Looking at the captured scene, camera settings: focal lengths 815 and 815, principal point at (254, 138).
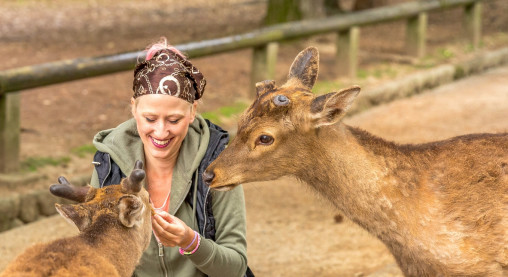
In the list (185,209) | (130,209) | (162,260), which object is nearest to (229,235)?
(185,209)

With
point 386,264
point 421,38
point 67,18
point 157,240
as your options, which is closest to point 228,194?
point 157,240

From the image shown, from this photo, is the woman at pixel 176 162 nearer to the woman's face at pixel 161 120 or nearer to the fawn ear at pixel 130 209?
the woman's face at pixel 161 120

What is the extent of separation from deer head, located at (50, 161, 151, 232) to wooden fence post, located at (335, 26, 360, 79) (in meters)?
8.69

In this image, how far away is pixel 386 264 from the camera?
21.4 ft

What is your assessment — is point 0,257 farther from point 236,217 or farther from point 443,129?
point 443,129

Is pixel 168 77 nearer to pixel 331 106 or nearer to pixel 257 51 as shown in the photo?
pixel 331 106

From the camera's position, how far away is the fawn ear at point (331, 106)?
4.22m

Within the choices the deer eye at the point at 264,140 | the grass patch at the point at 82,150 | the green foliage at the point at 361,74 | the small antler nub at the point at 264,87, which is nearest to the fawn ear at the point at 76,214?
the deer eye at the point at 264,140

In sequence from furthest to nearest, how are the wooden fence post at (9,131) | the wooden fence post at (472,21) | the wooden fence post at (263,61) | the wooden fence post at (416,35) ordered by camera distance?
the wooden fence post at (472,21)
the wooden fence post at (416,35)
the wooden fence post at (263,61)
the wooden fence post at (9,131)

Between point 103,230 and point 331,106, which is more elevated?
point 331,106

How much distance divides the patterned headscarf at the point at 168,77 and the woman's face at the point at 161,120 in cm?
3

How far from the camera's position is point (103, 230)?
383cm

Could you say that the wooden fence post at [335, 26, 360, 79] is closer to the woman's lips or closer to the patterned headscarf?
the patterned headscarf

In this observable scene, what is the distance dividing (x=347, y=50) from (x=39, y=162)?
5.84 m
